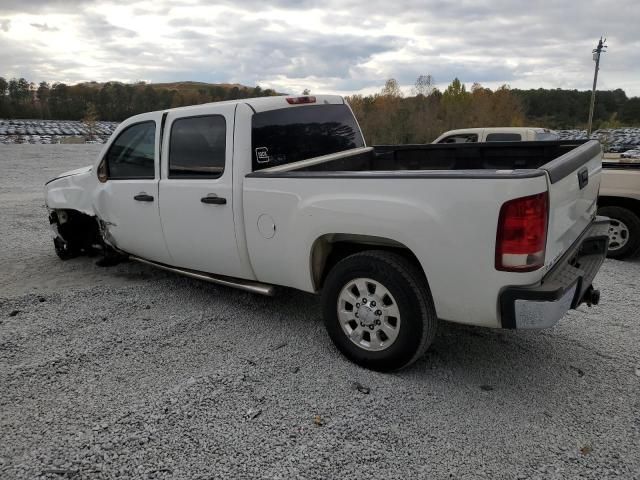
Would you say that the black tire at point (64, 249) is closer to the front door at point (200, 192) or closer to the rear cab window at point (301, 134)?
the front door at point (200, 192)

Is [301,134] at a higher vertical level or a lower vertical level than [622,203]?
higher

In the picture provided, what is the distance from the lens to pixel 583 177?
335 cm

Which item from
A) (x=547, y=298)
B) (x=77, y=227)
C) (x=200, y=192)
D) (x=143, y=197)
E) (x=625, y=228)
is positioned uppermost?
(x=200, y=192)

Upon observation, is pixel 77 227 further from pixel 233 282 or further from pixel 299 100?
pixel 299 100

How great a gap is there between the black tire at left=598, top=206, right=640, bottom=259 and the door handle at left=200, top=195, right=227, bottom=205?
195 inches

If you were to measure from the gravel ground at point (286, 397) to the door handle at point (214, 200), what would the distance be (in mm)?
1074

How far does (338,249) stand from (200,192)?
1.30 m

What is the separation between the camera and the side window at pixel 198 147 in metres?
4.05

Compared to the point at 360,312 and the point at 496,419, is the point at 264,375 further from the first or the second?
the point at 496,419

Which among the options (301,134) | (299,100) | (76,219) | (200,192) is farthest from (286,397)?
(76,219)

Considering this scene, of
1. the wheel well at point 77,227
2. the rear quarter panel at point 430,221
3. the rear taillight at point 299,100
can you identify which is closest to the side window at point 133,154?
the wheel well at point 77,227

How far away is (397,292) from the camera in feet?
10.2

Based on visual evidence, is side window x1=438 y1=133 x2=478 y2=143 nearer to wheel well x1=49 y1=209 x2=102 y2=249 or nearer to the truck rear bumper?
wheel well x1=49 y1=209 x2=102 y2=249

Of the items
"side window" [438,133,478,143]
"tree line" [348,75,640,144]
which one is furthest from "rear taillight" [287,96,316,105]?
"tree line" [348,75,640,144]
